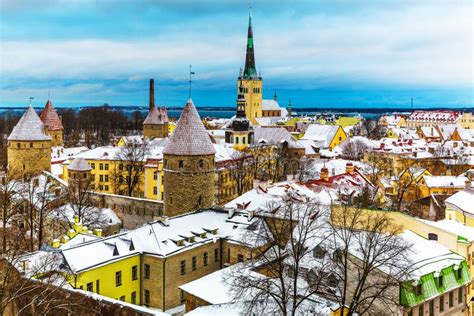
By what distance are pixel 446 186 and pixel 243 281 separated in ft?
123

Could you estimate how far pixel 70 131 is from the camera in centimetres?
13625

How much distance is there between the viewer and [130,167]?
5862 centimetres

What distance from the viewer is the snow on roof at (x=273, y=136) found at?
79.4 metres

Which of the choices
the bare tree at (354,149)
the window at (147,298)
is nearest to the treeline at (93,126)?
the bare tree at (354,149)

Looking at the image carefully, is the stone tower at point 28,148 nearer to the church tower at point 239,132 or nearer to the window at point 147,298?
the church tower at point 239,132

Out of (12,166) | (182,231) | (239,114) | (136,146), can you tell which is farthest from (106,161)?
(182,231)

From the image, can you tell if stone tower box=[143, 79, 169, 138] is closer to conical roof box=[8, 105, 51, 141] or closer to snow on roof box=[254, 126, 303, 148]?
snow on roof box=[254, 126, 303, 148]

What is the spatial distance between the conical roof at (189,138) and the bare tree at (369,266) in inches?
592

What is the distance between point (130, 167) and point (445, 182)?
106 ft

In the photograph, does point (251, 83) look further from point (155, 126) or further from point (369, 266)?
point (369, 266)

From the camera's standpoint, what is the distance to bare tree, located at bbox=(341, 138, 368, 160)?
8131 cm

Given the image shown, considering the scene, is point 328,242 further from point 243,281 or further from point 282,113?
point 282,113

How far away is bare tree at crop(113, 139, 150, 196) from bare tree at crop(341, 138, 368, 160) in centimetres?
3227

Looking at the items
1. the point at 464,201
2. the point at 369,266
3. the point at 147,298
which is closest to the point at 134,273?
the point at 147,298
